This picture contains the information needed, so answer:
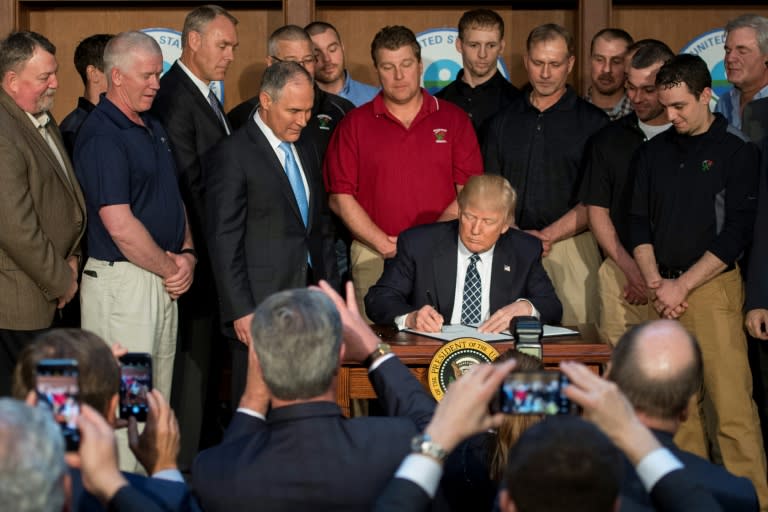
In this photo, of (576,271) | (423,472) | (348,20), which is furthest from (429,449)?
(348,20)

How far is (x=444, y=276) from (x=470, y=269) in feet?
0.33

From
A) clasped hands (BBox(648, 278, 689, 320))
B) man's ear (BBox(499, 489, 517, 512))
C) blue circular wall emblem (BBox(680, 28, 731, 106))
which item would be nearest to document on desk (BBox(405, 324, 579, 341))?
clasped hands (BBox(648, 278, 689, 320))

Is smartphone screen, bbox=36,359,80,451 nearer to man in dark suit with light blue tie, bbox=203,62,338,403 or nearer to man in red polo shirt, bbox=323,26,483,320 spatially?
man in dark suit with light blue tie, bbox=203,62,338,403

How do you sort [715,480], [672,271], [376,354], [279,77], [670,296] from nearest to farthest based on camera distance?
[715,480] < [376,354] < [279,77] < [670,296] < [672,271]

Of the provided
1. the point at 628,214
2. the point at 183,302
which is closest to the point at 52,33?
the point at 183,302

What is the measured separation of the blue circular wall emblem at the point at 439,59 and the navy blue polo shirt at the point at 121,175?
7.93ft

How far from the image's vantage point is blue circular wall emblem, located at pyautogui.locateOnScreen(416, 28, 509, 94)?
264 inches

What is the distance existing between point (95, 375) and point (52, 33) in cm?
490

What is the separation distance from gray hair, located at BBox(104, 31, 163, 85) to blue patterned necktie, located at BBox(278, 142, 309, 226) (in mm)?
619

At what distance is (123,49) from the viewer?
178 inches

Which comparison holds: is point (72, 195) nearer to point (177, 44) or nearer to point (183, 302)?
point (183, 302)

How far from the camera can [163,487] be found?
2.34 metres

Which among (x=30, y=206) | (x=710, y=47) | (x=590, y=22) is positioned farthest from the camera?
(x=710, y=47)

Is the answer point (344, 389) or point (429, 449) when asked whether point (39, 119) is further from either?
point (429, 449)
